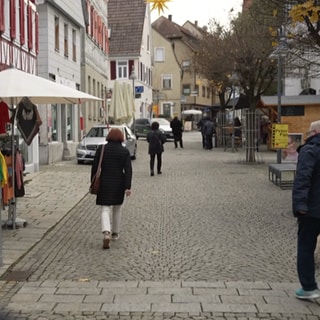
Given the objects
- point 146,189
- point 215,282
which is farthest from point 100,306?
point 146,189

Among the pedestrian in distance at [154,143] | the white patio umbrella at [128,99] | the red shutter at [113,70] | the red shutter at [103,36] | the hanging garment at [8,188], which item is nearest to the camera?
the hanging garment at [8,188]

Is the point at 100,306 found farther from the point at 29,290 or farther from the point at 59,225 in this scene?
the point at 59,225

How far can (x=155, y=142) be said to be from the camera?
57.6ft

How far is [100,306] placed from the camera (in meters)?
5.33

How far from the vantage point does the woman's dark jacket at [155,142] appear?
17484mm

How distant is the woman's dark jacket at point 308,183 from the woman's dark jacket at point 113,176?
10.8 ft

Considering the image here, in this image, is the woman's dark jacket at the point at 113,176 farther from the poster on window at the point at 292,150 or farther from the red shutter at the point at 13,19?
the red shutter at the point at 13,19

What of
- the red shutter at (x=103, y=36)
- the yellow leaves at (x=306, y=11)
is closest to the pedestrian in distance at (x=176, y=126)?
the red shutter at (x=103, y=36)

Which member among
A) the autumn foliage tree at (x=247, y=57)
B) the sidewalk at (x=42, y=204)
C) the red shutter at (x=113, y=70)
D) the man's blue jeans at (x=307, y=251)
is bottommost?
the sidewalk at (x=42, y=204)

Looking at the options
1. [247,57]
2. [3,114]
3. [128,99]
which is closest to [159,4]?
[3,114]

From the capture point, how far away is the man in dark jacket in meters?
5.29

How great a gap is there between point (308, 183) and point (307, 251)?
2.25 ft

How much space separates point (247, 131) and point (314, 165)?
1577 cm

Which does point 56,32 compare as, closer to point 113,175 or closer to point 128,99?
point 128,99
